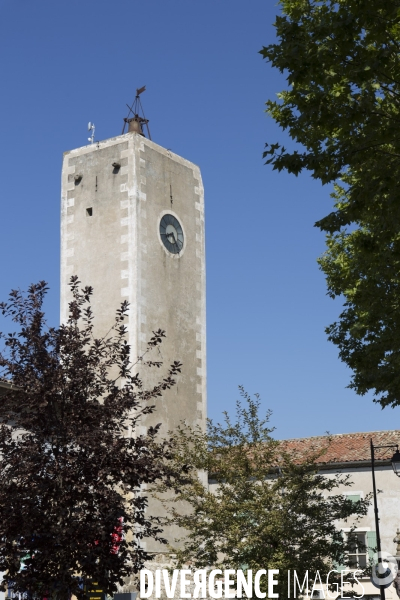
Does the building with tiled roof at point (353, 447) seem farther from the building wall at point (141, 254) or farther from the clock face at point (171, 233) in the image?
the clock face at point (171, 233)

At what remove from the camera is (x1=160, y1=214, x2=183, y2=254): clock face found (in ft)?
93.4

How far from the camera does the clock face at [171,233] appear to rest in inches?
1121

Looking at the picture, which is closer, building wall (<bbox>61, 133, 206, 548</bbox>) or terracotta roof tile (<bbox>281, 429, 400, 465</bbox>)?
building wall (<bbox>61, 133, 206, 548</bbox>)

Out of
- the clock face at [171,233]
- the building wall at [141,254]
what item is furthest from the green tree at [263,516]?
the clock face at [171,233]

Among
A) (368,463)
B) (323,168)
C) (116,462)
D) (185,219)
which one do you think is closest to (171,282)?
(185,219)

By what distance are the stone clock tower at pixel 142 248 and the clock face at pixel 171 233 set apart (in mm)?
31

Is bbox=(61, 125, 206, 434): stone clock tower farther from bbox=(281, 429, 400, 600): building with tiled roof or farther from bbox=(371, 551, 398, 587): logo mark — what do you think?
bbox=(371, 551, 398, 587): logo mark

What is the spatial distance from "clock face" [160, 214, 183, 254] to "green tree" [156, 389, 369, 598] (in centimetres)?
916

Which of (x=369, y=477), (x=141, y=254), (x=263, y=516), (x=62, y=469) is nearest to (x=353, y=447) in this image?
(x=369, y=477)

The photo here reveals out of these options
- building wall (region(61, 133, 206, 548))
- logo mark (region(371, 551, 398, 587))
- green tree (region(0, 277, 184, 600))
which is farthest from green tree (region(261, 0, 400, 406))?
building wall (region(61, 133, 206, 548))

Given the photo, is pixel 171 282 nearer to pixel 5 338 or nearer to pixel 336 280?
pixel 336 280

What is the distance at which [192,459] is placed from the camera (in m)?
20.6

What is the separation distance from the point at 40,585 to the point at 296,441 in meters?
25.8

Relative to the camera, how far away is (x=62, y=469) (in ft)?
46.3
